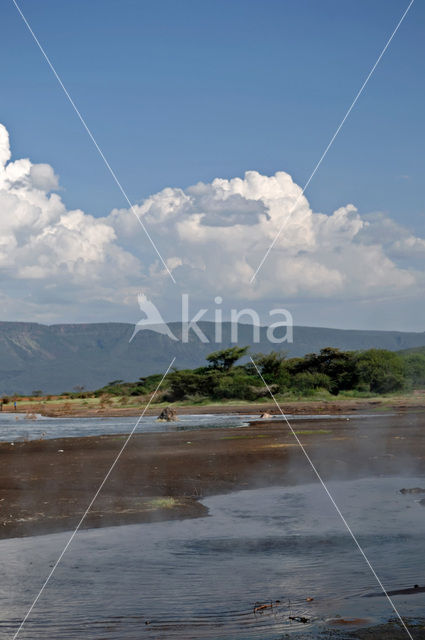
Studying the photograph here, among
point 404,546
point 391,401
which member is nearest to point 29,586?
point 404,546

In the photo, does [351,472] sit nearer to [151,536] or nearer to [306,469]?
[306,469]

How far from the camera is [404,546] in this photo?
11234 mm

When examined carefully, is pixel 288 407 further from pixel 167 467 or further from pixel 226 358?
pixel 167 467

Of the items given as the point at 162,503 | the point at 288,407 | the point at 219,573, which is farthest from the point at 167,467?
the point at 288,407

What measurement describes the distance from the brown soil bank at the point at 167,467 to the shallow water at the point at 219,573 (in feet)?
5.37

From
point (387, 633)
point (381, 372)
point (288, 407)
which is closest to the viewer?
point (387, 633)

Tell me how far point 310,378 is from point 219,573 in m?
65.6

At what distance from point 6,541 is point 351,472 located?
10.2 metres

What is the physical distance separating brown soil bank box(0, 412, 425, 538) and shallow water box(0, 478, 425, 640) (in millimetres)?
1637

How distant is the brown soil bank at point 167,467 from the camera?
1516 cm

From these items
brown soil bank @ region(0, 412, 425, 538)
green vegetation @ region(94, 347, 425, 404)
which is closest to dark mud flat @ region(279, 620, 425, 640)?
brown soil bank @ region(0, 412, 425, 538)

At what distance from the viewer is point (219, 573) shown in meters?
10.2

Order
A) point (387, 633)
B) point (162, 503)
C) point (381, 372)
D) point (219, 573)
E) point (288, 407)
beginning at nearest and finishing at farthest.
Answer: point (387, 633)
point (219, 573)
point (162, 503)
point (288, 407)
point (381, 372)

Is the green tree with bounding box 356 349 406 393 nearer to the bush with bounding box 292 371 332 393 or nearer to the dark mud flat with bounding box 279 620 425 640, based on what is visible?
the bush with bounding box 292 371 332 393
